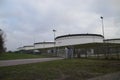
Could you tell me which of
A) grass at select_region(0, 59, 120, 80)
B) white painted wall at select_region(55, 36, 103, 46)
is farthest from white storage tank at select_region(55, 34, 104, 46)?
grass at select_region(0, 59, 120, 80)

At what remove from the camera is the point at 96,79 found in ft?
36.2

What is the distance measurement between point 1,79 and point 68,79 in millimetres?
4030

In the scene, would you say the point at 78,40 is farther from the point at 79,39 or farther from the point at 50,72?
the point at 50,72

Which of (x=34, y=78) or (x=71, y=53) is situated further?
(x=71, y=53)

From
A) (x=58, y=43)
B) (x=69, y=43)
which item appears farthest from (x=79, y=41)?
(x=58, y=43)

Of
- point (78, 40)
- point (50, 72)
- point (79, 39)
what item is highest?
point (79, 39)

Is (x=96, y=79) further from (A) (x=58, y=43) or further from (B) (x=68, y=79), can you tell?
(A) (x=58, y=43)

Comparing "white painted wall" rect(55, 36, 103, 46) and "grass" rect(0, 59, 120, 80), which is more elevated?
"white painted wall" rect(55, 36, 103, 46)

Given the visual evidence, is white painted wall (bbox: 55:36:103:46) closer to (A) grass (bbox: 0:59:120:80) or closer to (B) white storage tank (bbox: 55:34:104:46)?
(B) white storage tank (bbox: 55:34:104:46)

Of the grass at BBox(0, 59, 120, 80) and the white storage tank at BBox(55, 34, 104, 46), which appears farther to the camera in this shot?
the white storage tank at BBox(55, 34, 104, 46)

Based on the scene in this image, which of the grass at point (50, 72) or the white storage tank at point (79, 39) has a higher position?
the white storage tank at point (79, 39)

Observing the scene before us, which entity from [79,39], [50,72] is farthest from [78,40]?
[50,72]

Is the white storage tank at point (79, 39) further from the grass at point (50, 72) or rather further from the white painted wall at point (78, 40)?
the grass at point (50, 72)

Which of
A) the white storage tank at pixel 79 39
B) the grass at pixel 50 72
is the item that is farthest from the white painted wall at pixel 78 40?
the grass at pixel 50 72
